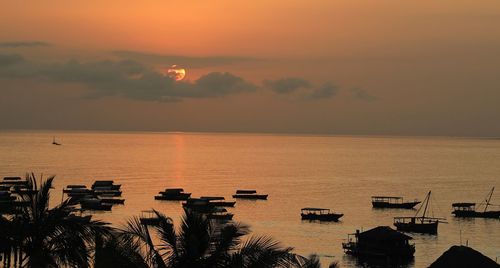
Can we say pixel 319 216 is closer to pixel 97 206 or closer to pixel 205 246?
pixel 97 206

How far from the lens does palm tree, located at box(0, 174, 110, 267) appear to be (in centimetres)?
1614

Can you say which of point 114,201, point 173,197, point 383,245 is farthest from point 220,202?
point 383,245

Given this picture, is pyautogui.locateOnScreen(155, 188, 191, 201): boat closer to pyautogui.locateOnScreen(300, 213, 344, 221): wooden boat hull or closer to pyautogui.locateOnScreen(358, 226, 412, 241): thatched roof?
pyautogui.locateOnScreen(300, 213, 344, 221): wooden boat hull

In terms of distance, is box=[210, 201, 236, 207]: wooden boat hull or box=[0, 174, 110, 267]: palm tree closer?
box=[0, 174, 110, 267]: palm tree

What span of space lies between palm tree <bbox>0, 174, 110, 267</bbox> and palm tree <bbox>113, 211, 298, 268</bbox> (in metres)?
0.88

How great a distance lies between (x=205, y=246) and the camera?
16.0 meters

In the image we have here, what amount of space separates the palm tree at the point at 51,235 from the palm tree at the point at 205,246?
88 cm

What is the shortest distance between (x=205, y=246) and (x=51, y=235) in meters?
3.55

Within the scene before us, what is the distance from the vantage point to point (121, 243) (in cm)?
1544

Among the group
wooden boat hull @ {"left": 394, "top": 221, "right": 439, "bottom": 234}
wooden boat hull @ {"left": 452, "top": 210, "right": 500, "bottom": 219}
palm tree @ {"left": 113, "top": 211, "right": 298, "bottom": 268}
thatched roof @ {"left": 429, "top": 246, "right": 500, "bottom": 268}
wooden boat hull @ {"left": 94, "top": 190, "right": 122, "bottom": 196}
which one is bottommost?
palm tree @ {"left": 113, "top": 211, "right": 298, "bottom": 268}

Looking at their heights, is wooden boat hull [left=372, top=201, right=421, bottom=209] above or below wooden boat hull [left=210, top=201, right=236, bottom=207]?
above

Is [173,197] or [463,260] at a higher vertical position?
[173,197]

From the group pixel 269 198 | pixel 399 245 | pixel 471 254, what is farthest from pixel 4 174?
pixel 471 254

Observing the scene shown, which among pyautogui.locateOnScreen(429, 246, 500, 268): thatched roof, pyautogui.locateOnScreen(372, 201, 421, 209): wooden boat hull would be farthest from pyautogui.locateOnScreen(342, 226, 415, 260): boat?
pyautogui.locateOnScreen(372, 201, 421, 209): wooden boat hull
